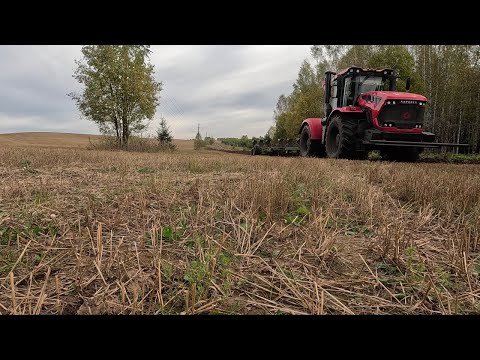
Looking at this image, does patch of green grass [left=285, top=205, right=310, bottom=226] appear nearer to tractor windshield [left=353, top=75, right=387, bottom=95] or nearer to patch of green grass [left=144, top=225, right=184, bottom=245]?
patch of green grass [left=144, top=225, right=184, bottom=245]

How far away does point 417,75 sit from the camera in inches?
1176

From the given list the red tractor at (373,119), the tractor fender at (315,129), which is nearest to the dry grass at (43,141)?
the tractor fender at (315,129)

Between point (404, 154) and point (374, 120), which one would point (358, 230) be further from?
point (404, 154)

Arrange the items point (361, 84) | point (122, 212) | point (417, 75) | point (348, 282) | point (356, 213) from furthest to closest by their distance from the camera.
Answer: point (417, 75) → point (361, 84) → point (356, 213) → point (122, 212) → point (348, 282)

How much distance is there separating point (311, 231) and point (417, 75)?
111 ft

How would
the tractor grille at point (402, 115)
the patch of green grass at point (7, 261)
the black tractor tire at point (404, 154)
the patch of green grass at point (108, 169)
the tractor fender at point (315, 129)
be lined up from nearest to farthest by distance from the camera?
the patch of green grass at point (7, 261) → the patch of green grass at point (108, 169) → the tractor grille at point (402, 115) → the black tractor tire at point (404, 154) → the tractor fender at point (315, 129)

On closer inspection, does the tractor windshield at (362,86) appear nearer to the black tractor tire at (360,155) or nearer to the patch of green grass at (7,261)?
the black tractor tire at (360,155)

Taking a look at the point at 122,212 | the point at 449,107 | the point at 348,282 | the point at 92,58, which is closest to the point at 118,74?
the point at 92,58

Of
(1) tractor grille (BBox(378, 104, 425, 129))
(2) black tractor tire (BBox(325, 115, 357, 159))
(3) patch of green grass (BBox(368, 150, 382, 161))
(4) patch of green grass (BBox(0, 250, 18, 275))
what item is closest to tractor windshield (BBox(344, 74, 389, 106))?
(2) black tractor tire (BBox(325, 115, 357, 159))

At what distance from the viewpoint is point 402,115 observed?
10883mm

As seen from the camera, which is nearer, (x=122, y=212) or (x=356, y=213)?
(x=122, y=212)

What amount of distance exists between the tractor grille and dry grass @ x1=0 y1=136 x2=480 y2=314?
8.02 meters

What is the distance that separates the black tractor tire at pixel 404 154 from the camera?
11.9m
